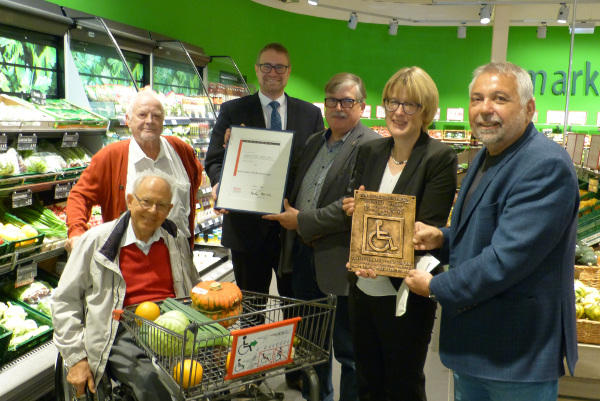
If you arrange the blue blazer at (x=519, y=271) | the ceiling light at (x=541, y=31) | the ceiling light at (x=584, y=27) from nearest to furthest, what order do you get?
the blue blazer at (x=519, y=271) < the ceiling light at (x=584, y=27) < the ceiling light at (x=541, y=31)

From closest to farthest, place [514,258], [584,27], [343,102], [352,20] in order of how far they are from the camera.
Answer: [514,258] < [343,102] < [584,27] < [352,20]

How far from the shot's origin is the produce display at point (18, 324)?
277 cm

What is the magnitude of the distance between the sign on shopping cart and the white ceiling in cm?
962

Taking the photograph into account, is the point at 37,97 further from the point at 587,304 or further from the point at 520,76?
the point at 587,304

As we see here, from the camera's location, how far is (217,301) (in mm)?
1921

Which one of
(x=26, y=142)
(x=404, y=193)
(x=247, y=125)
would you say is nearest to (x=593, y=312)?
(x=404, y=193)

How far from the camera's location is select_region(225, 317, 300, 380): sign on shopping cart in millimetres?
1594

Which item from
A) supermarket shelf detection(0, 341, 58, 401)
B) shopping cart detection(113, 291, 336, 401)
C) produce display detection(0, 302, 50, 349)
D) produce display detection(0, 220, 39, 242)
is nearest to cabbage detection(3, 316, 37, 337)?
produce display detection(0, 302, 50, 349)

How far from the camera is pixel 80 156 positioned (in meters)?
3.52

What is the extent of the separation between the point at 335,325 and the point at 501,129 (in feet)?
5.07

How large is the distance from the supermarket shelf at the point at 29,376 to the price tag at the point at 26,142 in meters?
1.13

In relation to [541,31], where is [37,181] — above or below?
below

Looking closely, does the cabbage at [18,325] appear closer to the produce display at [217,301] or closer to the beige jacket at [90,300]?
the beige jacket at [90,300]

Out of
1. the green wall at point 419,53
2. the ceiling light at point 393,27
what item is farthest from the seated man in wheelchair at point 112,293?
the ceiling light at point 393,27
